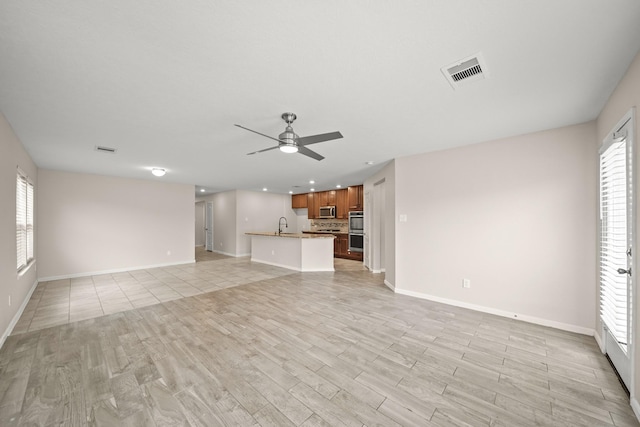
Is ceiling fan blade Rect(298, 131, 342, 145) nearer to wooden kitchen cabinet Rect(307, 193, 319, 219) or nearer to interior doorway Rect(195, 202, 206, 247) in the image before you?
wooden kitchen cabinet Rect(307, 193, 319, 219)

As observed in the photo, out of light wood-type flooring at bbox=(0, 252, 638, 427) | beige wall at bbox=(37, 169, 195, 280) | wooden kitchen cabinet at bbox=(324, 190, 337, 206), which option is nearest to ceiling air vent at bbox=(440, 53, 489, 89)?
light wood-type flooring at bbox=(0, 252, 638, 427)

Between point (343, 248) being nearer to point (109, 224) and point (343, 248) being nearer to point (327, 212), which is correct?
point (327, 212)

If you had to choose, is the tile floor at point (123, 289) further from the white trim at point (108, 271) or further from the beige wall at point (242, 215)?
the beige wall at point (242, 215)

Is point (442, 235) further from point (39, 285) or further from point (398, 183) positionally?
point (39, 285)

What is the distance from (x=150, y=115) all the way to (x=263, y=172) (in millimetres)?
3091

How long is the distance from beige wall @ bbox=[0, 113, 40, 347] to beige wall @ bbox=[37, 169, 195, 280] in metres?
2.37

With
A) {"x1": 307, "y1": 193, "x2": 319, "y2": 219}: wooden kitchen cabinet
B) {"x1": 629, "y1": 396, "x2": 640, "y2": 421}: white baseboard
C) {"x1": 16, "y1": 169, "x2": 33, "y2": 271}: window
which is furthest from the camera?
{"x1": 307, "y1": 193, "x2": 319, "y2": 219}: wooden kitchen cabinet

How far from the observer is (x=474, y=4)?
130 cm

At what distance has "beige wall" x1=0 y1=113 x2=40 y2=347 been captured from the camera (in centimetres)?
270

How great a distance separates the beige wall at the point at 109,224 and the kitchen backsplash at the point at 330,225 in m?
4.39

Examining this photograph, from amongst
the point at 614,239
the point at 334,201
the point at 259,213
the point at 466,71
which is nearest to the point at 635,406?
the point at 614,239

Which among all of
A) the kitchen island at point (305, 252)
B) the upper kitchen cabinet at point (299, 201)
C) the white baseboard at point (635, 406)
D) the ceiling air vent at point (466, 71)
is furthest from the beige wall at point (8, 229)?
the upper kitchen cabinet at point (299, 201)

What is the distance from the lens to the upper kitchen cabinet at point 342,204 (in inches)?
329

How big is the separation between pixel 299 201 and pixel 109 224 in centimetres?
598
